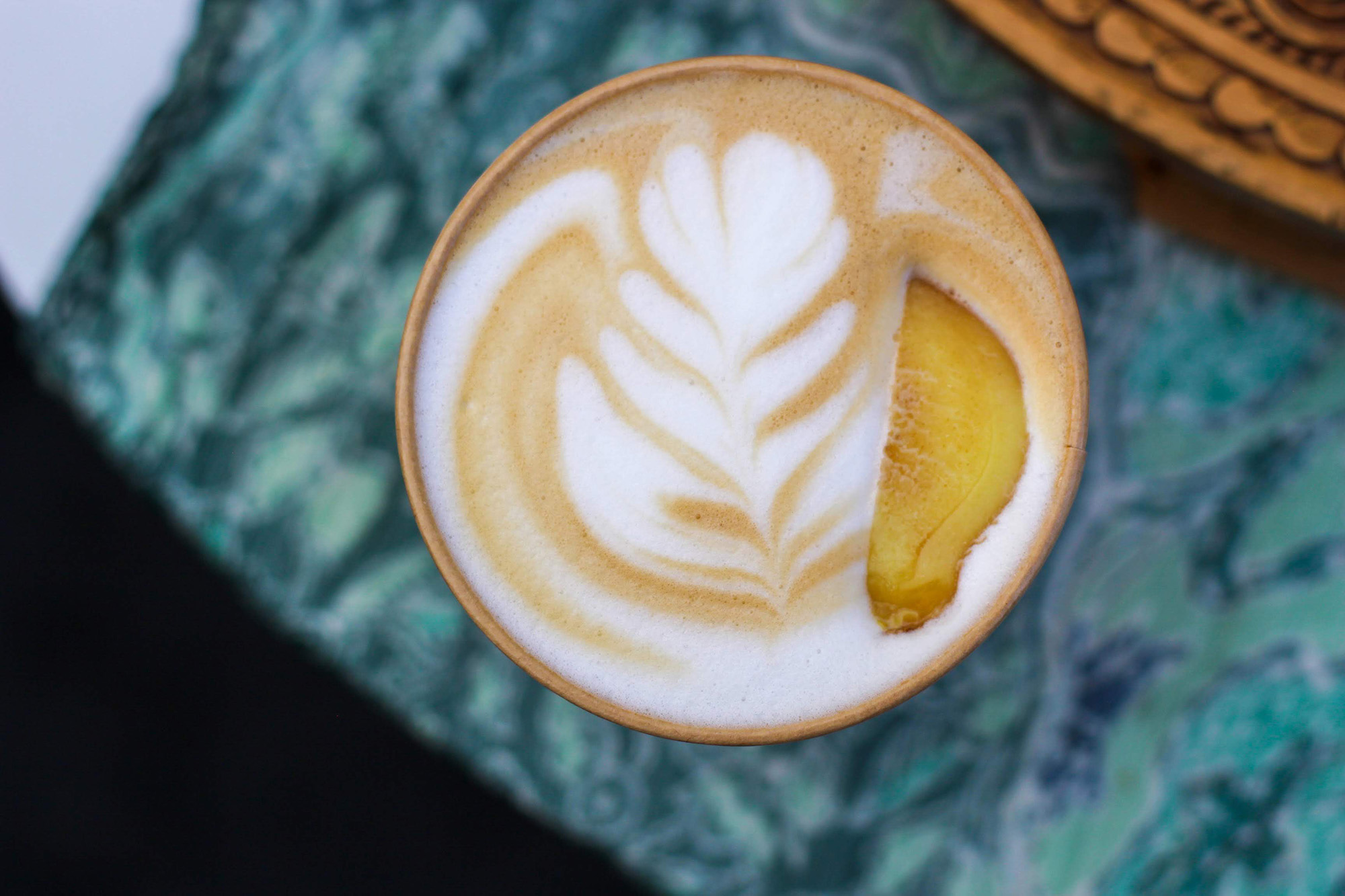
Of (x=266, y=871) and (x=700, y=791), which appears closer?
(x=700, y=791)

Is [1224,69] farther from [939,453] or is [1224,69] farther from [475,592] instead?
[475,592]

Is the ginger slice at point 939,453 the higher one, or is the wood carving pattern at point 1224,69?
the wood carving pattern at point 1224,69

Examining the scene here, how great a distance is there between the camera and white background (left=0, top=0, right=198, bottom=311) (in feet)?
3.58

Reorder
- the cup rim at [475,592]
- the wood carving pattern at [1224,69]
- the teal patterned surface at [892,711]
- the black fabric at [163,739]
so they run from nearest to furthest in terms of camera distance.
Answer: the cup rim at [475,592]
the wood carving pattern at [1224,69]
the teal patterned surface at [892,711]
the black fabric at [163,739]

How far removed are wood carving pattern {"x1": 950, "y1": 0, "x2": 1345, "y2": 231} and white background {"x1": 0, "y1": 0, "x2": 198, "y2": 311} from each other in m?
0.91

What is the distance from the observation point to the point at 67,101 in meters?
1.11

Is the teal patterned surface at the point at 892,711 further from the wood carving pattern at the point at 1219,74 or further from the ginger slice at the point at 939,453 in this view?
the ginger slice at the point at 939,453

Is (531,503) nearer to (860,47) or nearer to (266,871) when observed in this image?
(860,47)

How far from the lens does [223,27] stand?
3.43 ft

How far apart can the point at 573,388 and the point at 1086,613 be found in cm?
71

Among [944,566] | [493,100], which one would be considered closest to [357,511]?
[493,100]

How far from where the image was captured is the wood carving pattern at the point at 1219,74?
747 mm

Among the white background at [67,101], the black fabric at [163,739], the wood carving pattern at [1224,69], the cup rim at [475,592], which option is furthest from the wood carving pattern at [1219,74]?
the black fabric at [163,739]

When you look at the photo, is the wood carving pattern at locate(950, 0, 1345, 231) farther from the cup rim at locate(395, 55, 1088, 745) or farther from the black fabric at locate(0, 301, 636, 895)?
A: the black fabric at locate(0, 301, 636, 895)
